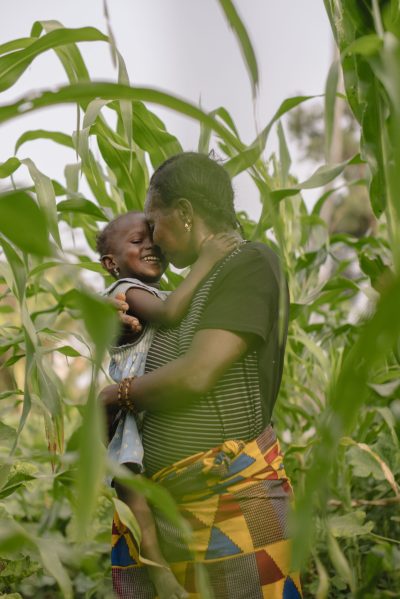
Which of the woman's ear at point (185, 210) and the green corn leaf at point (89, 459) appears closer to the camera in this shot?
the green corn leaf at point (89, 459)

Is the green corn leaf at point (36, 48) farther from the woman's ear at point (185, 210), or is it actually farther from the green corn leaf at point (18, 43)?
the woman's ear at point (185, 210)

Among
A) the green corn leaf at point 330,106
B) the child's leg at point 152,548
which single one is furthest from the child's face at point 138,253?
the green corn leaf at point 330,106

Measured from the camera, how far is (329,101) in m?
0.66

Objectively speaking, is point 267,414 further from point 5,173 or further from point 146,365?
point 5,173

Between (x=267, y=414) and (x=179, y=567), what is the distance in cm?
22

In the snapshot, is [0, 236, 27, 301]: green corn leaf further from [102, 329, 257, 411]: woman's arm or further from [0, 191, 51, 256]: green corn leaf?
[0, 191, 51, 256]: green corn leaf

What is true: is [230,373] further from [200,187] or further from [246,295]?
[200,187]

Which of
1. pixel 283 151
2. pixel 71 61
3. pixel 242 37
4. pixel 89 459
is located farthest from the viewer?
pixel 283 151

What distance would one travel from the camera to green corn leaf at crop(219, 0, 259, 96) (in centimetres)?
55

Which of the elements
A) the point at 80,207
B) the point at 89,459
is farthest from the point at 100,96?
the point at 80,207

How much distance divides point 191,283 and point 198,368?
14 cm

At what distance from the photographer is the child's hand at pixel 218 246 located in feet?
3.06

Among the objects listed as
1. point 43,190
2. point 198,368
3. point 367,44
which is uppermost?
point 367,44

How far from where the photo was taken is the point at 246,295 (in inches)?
34.0
